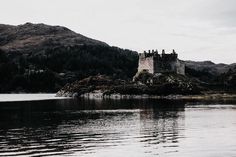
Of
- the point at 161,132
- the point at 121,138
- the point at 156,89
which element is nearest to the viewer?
the point at 121,138

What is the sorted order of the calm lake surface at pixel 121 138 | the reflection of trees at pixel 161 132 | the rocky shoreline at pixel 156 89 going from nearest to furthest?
1. the calm lake surface at pixel 121 138
2. the reflection of trees at pixel 161 132
3. the rocky shoreline at pixel 156 89

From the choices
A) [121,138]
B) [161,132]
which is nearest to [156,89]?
[161,132]

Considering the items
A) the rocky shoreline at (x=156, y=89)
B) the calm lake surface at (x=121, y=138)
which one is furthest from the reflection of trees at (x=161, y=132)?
the rocky shoreline at (x=156, y=89)

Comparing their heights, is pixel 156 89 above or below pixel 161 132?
above

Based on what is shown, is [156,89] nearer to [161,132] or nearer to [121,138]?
[161,132]

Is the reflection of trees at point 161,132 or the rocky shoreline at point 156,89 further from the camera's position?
the rocky shoreline at point 156,89

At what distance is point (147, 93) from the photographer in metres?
192

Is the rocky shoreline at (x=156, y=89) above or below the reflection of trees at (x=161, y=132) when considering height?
above

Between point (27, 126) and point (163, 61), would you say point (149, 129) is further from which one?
point (163, 61)

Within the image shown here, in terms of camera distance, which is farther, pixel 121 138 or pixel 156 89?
pixel 156 89

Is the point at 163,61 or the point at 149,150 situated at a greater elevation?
the point at 163,61

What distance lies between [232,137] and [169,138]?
7.42m

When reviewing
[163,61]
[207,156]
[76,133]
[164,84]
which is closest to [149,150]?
[207,156]

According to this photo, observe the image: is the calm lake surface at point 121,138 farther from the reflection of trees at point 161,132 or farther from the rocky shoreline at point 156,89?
the rocky shoreline at point 156,89
